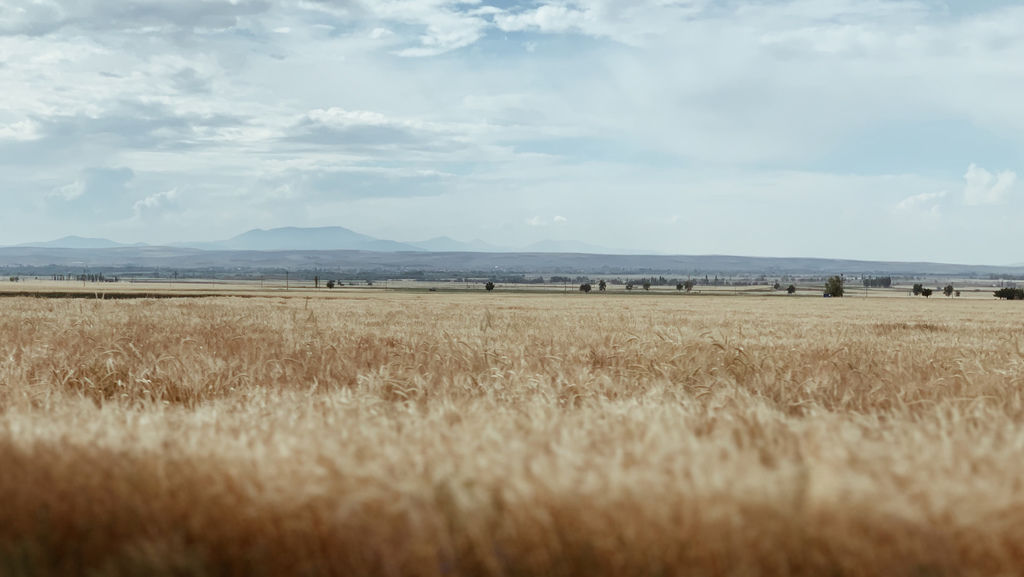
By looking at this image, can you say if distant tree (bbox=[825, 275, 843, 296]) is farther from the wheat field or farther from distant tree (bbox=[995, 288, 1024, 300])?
the wheat field

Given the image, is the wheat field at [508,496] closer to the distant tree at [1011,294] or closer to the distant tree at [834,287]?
the distant tree at [834,287]

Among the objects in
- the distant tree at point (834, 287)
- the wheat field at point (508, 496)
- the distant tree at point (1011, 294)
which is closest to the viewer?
the wheat field at point (508, 496)

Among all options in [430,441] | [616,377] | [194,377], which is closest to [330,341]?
[194,377]

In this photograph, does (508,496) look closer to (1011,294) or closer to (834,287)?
(834,287)

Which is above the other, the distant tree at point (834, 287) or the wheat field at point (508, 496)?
the wheat field at point (508, 496)

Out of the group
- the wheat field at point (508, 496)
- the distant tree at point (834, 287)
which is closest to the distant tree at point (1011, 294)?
the distant tree at point (834, 287)

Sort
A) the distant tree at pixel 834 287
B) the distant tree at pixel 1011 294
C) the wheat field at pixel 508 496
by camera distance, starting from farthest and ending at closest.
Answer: the distant tree at pixel 834 287 < the distant tree at pixel 1011 294 < the wheat field at pixel 508 496

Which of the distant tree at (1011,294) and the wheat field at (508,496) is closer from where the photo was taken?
the wheat field at (508,496)

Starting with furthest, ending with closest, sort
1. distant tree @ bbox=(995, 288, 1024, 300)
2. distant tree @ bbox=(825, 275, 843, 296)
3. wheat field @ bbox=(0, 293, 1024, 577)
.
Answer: distant tree @ bbox=(825, 275, 843, 296), distant tree @ bbox=(995, 288, 1024, 300), wheat field @ bbox=(0, 293, 1024, 577)

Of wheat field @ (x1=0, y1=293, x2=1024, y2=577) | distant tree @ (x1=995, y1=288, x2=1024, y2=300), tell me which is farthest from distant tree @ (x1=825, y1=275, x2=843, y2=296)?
wheat field @ (x1=0, y1=293, x2=1024, y2=577)

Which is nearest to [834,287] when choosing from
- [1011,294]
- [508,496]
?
[1011,294]

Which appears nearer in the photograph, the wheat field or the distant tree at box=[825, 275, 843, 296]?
the wheat field

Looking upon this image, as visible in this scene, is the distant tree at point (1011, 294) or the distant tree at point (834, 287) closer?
the distant tree at point (1011, 294)

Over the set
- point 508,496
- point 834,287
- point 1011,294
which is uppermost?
point 508,496
